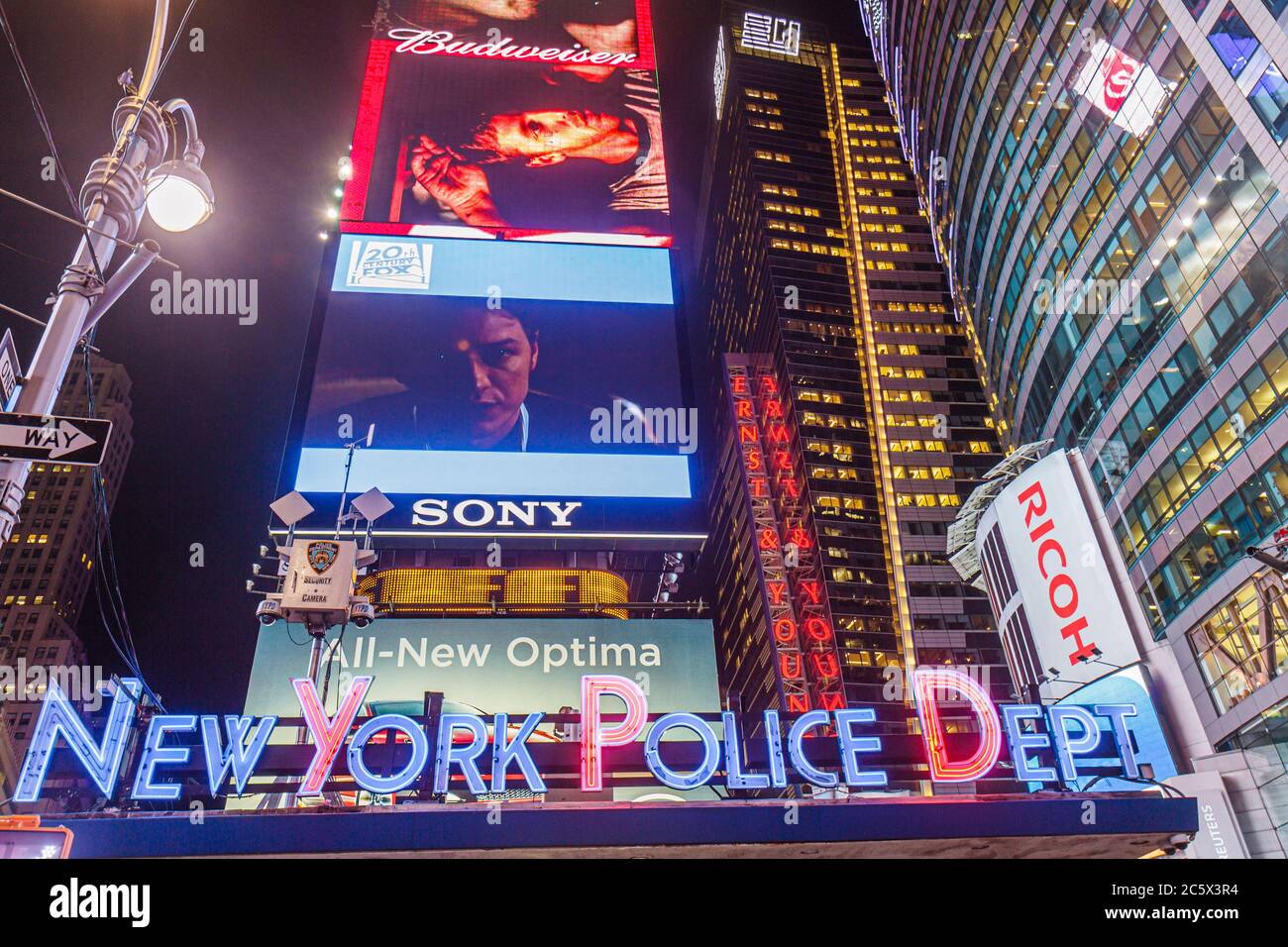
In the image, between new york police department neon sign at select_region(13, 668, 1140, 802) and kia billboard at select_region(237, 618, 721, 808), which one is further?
kia billboard at select_region(237, 618, 721, 808)

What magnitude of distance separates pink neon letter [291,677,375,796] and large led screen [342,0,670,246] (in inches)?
748

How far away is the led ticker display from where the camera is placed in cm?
2641

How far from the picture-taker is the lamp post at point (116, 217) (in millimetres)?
9508

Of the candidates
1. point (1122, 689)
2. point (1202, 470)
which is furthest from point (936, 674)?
point (1202, 470)

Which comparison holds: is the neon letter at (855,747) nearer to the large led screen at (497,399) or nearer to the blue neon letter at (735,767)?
the blue neon letter at (735,767)

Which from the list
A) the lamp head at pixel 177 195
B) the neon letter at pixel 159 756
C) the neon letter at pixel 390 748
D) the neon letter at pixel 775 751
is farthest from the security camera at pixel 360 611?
the lamp head at pixel 177 195

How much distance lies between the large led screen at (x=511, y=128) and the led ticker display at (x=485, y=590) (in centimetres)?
1180

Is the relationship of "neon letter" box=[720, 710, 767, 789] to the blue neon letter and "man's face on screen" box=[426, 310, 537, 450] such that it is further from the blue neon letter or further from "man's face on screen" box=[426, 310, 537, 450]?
"man's face on screen" box=[426, 310, 537, 450]

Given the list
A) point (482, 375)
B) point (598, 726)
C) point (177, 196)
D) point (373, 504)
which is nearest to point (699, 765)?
point (598, 726)

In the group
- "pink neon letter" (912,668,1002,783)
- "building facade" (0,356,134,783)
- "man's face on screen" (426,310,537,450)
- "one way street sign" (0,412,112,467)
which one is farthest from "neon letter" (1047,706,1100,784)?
"building facade" (0,356,134,783)

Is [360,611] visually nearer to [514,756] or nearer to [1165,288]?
[514,756]

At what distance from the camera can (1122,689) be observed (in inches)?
1443

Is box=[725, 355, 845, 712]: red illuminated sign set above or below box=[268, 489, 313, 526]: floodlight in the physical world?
above
